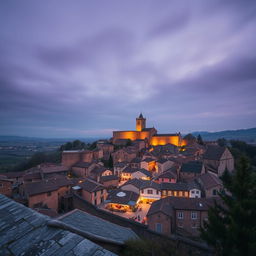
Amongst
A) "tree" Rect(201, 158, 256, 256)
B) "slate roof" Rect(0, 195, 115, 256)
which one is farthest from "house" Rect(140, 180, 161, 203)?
"slate roof" Rect(0, 195, 115, 256)

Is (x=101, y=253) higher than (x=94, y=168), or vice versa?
(x=101, y=253)

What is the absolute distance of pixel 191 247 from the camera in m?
10.3

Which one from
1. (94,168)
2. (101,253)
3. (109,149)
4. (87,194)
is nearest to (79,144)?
(109,149)

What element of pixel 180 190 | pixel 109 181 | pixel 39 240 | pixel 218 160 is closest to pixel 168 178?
pixel 180 190

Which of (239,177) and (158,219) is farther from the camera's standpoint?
(158,219)

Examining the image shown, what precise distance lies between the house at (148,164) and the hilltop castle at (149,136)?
3032 cm

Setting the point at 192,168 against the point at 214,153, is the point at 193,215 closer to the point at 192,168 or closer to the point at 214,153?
the point at 192,168

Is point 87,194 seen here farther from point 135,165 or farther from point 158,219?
point 135,165

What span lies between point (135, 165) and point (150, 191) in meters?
18.1

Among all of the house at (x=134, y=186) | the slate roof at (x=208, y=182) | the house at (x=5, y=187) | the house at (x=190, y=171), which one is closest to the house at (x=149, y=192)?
the house at (x=134, y=186)

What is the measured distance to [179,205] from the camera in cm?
1908

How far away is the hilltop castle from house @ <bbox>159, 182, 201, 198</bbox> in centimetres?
4660

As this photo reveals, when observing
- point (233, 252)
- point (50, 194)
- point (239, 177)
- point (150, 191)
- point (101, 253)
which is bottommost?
point (150, 191)

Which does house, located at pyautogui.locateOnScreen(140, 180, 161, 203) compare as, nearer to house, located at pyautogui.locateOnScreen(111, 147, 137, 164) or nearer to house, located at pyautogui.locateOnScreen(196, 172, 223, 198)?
house, located at pyautogui.locateOnScreen(196, 172, 223, 198)
